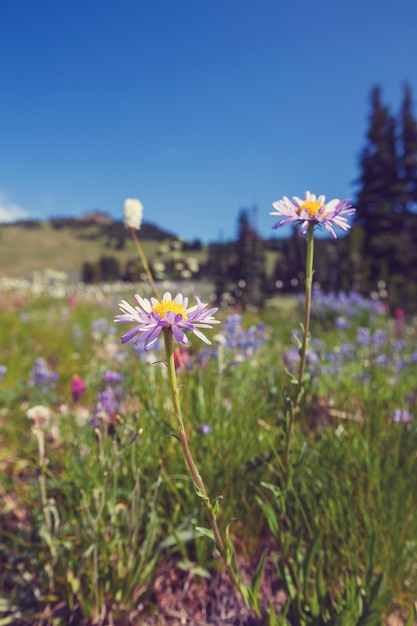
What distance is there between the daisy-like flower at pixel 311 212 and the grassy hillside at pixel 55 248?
3011 inches

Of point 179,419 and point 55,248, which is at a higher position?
point 55,248

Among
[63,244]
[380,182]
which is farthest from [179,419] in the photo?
[63,244]

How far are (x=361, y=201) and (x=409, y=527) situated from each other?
3124cm

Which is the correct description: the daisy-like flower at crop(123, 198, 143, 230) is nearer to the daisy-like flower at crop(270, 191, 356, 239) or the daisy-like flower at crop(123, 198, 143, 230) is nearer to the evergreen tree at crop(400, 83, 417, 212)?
the daisy-like flower at crop(270, 191, 356, 239)

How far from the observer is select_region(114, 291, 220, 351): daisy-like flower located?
3.34ft

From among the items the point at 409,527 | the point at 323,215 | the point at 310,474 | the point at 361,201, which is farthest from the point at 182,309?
the point at 361,201

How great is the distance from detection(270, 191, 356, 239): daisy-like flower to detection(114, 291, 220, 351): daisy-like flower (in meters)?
0.39

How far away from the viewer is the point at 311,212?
134 cm

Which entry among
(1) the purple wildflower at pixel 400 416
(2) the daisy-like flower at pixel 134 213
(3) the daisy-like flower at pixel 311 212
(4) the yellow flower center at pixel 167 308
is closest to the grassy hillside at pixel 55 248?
(1) the purple wildflower at pixel 400 416

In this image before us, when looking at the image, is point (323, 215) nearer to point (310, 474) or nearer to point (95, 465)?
point (310, 474)

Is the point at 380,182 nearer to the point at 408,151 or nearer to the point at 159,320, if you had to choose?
the point at 408,151

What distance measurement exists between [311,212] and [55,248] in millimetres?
102529

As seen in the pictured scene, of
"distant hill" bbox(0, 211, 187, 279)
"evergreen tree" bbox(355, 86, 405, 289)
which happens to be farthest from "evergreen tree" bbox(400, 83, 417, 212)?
"distant hill" bbox(0, 211, 187, 279)

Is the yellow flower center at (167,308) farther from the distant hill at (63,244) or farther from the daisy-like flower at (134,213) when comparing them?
the distant hill at (63,244)
